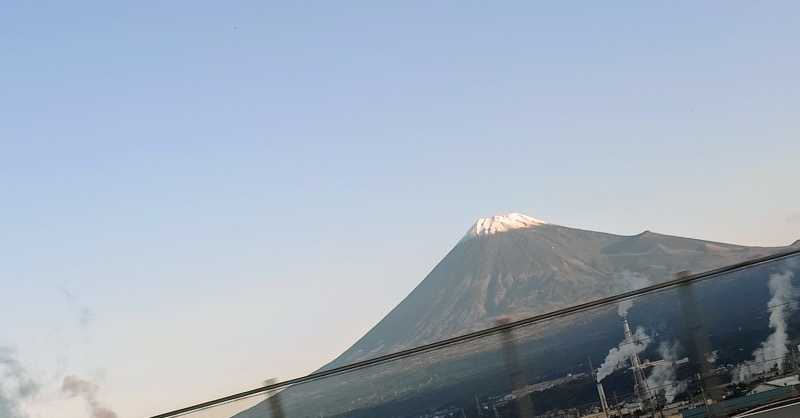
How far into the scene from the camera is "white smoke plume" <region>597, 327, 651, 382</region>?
16.2ft

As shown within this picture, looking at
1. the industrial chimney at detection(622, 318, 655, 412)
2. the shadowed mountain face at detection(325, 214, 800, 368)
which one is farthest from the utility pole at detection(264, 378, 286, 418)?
the shadowed mountain face at detection(325, 214, 800, 368)

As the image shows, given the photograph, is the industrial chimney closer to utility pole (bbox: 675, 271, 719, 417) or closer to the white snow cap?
utility pole (bbox: 675, 271, 719, 417)

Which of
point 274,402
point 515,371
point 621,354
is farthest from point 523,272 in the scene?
point 515,371

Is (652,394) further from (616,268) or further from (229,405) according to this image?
(616,268)

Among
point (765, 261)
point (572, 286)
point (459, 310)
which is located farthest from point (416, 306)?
point (765, 261)

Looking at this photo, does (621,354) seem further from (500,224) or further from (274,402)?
(500,224)

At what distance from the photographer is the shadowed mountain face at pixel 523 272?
424ft

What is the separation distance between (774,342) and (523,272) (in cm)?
14484

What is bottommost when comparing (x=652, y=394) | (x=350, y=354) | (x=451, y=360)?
(x=652, y=394)

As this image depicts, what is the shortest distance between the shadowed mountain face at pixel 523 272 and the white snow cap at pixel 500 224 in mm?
183

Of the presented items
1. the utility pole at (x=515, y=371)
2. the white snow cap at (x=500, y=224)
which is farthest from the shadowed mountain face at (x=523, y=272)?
the utility pole at (x=515, y=371)

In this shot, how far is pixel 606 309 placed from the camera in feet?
16.6

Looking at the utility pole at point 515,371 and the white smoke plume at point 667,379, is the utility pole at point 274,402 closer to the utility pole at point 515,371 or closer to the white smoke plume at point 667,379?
the utility pole at point 515,371

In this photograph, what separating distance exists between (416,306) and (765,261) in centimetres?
13067
